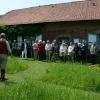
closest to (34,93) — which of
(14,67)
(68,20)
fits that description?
(14,67)

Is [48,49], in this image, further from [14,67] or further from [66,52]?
[14,67]

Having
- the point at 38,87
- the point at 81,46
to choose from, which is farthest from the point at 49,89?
the point at 81,46

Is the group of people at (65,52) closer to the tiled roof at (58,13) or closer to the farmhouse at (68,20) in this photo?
the farmhouse at (68,20)

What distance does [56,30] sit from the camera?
36.6 metres

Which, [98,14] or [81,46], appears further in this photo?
[98,14]

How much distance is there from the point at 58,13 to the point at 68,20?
3250 mm

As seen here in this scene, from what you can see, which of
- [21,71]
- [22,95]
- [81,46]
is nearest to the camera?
[22,95]

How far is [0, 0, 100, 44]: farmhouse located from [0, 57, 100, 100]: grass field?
11.7 m

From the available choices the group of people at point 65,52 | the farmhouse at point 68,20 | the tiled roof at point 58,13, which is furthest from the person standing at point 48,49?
the tiled roof at point 58,13

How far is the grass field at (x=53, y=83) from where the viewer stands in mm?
11391

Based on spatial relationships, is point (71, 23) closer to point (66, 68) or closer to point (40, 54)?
point (40, 54)

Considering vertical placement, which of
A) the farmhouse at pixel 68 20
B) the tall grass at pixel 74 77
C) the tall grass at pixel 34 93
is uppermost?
the farmhouse at pixel 68 20

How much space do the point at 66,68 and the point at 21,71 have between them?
3.35m

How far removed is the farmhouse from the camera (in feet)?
110
